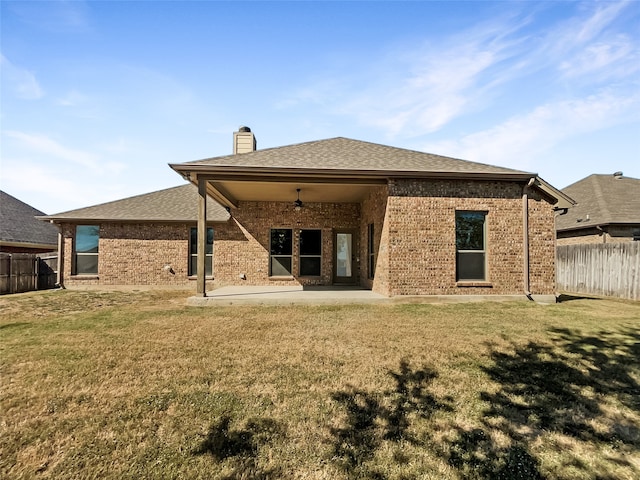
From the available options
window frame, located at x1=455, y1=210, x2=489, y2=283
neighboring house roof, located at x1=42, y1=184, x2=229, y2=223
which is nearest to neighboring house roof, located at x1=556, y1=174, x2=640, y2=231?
window frame, located at x1=455, y1=210, x2=489, y2=283

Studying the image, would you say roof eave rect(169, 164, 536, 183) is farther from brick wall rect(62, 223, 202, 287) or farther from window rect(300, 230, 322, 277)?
brick wall rect(62, 223, 202, 287)

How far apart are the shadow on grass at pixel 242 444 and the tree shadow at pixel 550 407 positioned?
1.44 meters

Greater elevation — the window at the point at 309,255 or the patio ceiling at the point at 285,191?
the patio ceiling at the point at 285,191

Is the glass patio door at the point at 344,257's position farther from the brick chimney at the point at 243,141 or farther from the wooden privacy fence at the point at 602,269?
the wooden privacy fence at the point at 602,269

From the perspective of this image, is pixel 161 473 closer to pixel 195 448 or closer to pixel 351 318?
pixel 195 448

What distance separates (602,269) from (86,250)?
20.3 metres

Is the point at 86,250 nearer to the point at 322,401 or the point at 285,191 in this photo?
the point at 285,191

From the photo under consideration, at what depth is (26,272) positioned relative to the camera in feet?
43.8

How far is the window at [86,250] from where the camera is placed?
13.5 meters

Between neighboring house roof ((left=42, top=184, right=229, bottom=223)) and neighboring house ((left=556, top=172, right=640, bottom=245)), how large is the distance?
16.4 meters

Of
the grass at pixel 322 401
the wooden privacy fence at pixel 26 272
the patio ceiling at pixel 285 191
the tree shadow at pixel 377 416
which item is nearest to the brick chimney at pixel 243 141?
the patio ceiling at pixel 285 191

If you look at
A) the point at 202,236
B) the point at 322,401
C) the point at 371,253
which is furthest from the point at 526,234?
the point at 202,236

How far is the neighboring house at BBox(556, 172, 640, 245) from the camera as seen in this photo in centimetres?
1402

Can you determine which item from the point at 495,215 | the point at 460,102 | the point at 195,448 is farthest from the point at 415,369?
the point at 460,102
